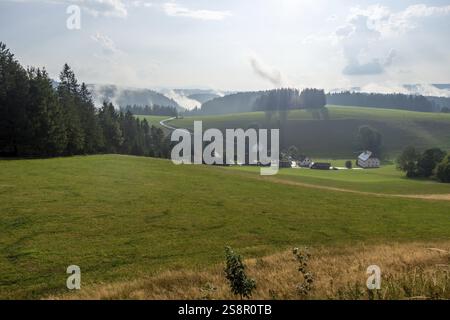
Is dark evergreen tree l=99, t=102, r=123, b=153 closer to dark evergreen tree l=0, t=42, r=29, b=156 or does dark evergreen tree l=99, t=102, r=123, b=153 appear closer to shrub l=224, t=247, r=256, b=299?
dark evergreen tree l=0, t=42, r=29, b=156

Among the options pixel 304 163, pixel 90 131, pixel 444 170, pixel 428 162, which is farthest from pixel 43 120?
pixel 304 163

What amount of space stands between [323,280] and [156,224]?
47.4ft

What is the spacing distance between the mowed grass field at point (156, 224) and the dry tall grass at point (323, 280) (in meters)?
2.80

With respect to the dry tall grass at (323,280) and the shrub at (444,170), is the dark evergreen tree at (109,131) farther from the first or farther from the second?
the dry tall grass at (323,280)

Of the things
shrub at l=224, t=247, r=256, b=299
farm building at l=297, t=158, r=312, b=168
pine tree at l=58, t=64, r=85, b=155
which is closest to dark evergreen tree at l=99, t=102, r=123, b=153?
pine tree at l=58, t=64, r=85, b=155

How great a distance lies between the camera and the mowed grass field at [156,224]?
52.9ft

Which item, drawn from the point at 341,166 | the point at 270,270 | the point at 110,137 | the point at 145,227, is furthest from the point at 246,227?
the point at 341,166

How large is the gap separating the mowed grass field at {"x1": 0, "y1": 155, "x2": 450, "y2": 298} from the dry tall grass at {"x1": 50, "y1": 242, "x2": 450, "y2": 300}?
9.19 ft

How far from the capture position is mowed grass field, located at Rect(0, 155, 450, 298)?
52.9 feet

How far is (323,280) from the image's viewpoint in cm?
1059

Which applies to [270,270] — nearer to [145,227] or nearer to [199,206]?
[145,227]

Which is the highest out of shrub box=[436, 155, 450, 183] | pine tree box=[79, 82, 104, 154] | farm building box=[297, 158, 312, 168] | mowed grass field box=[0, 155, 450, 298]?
pine tree box=[79, 82, 104, 154]
